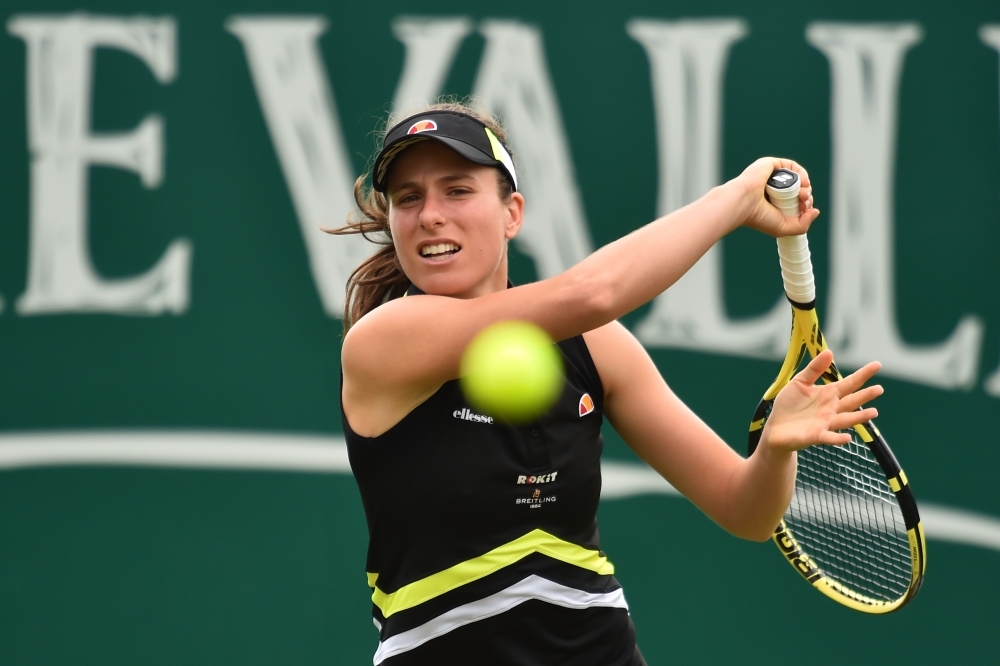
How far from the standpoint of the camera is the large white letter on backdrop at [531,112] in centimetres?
434

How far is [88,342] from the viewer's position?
4.29 meters

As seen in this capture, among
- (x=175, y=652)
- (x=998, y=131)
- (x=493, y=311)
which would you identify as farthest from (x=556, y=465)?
(x=998, y=131)

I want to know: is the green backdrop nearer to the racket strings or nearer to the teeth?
the racket strings

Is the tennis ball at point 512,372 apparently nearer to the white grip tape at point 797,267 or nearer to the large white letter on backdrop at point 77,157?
the white grip tape at point 797,267

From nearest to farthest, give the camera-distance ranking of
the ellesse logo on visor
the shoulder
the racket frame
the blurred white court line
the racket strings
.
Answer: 1. the ellesse logo on visor
2. the shoulder
3. the racket frame
4. the racket strings
5. the blurred white court line

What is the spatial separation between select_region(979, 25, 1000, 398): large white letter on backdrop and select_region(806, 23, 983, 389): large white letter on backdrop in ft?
0.18

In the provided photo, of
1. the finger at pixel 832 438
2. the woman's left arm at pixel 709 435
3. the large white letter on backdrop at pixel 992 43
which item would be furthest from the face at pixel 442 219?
the large white letter on backdrop at pixel 992 43

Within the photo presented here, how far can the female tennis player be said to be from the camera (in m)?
2.08

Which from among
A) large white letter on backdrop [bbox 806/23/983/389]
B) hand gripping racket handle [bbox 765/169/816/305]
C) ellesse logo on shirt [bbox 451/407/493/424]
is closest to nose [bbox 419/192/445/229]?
ellesse logo on shirt [bbox 451/407/493/424]

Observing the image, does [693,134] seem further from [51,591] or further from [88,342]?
[51,591]

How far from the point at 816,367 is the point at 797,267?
288mm

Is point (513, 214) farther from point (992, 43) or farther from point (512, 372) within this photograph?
point (992, 43)

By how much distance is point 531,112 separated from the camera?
435cm

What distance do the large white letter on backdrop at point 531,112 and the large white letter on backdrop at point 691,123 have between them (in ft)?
1.15
